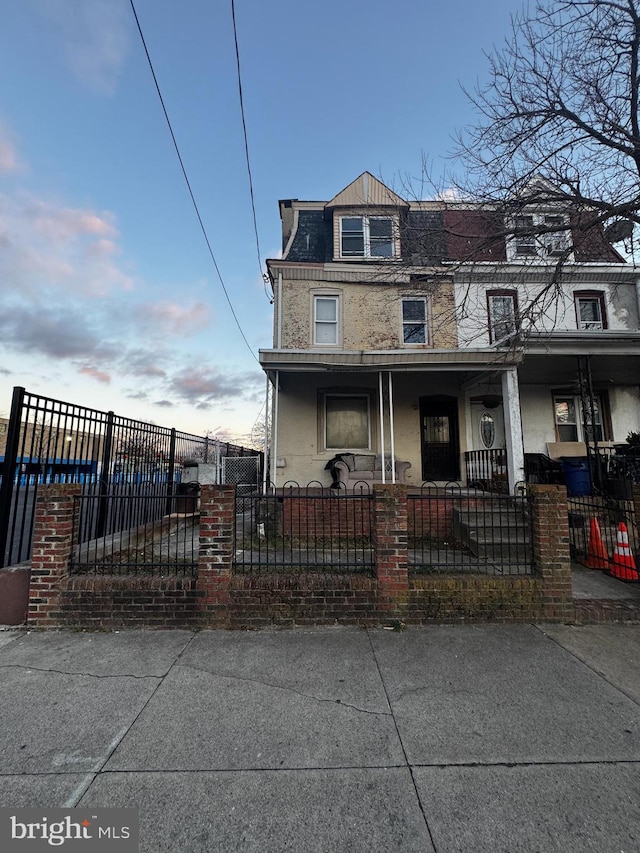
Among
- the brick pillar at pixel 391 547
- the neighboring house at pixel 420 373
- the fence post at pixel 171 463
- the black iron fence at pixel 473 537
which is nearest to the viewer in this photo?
the brick pillar at pixel 391 547

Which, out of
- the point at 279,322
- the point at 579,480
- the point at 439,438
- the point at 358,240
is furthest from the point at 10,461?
the point at 358,240

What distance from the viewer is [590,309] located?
10.8m

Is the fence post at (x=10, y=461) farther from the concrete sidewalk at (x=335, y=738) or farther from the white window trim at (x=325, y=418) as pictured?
the white window trim at (x=325, y=418)

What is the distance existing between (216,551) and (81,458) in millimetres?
2112

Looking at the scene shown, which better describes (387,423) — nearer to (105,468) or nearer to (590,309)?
(105,468)

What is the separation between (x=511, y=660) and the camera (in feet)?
10.7

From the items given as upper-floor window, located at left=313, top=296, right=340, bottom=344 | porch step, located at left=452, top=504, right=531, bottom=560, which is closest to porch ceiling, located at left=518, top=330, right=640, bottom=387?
porch step, located at left=452, top=504, right=531, bottom=560

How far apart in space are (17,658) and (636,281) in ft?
48.9

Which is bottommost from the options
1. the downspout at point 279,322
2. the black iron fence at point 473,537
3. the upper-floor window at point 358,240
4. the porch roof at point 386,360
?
the black iron fence at point 473,537

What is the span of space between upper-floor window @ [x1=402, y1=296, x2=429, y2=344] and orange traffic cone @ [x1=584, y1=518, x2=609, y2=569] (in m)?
6.35

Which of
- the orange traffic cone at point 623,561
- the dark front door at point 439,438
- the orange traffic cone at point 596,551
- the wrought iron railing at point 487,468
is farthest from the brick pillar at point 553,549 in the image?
the dark front door at point 439,438

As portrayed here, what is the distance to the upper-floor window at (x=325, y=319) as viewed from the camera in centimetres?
1038

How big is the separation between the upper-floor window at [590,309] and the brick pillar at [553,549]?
8717 mm

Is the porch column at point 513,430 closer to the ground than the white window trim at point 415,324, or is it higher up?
closer to the ground
